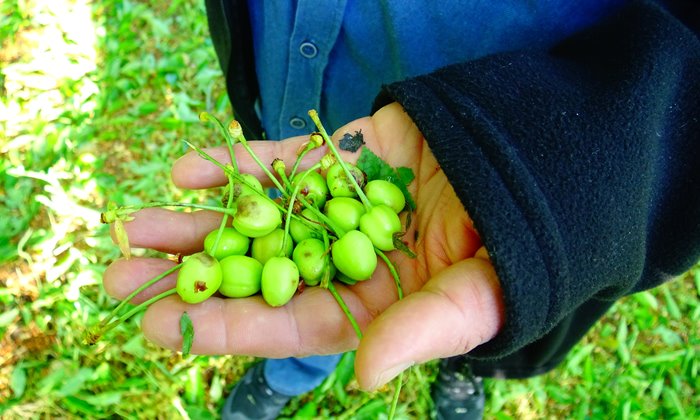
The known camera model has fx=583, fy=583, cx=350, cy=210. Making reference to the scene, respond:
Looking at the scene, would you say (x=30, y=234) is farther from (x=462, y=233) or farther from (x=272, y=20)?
(x=462, y=233)

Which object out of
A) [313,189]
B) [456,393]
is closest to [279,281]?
[313,189]

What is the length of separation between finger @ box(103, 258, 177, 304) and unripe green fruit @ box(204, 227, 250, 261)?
4.4 inches

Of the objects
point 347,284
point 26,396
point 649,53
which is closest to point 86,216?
point 26,396

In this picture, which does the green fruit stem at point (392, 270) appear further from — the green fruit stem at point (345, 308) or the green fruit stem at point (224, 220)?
the green fruit stem at point (224, 220)

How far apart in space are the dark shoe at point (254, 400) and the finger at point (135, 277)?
3.24 ft

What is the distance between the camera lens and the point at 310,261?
1264mm

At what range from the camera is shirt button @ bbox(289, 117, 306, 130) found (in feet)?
5.50

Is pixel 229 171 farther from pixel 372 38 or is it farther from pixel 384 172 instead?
pixel 372 38

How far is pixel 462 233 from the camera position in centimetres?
113

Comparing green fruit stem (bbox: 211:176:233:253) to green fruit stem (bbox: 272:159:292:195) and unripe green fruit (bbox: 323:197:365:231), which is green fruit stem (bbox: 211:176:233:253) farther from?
unripe green fruit (bbox: 323:197:365:231)

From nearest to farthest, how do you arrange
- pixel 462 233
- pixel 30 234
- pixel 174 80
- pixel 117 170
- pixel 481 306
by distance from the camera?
pixel 481 306, pixel 462 233, pixel 30 234, pixel 117 170, pixel 174 80

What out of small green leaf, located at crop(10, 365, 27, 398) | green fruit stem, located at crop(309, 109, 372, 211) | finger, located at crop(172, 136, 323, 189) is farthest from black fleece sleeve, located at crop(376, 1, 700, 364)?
small green leaf, located at crop(10, 365, 27, 398)

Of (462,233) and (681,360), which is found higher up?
(462,233)

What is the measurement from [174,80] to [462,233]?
2370mm
